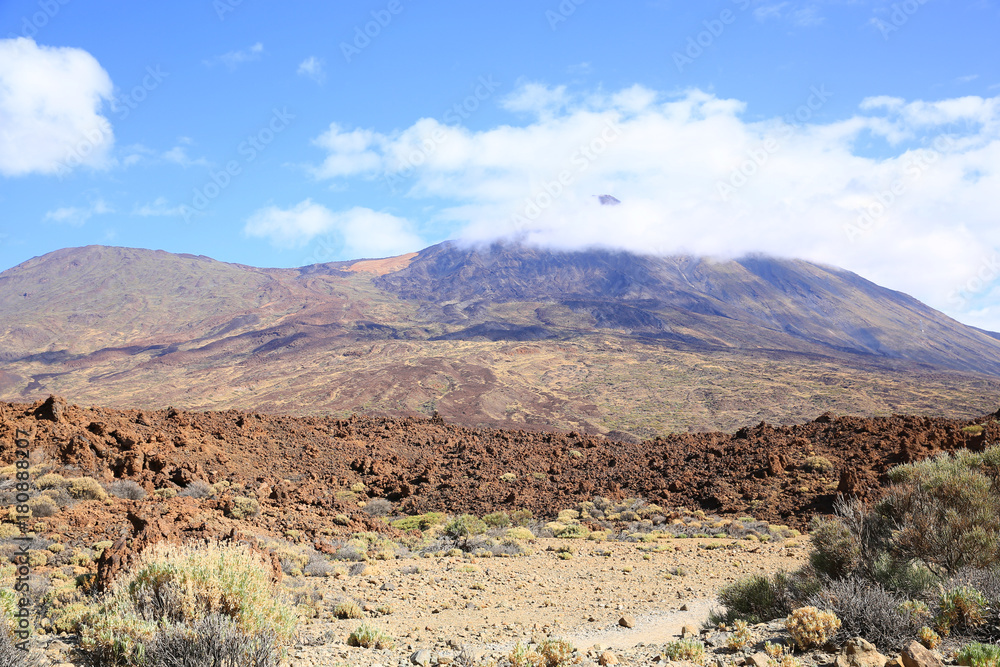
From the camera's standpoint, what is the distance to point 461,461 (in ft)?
70.8

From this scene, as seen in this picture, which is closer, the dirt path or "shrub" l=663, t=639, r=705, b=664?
"shrub" l=663, t=639, r=705, b=664

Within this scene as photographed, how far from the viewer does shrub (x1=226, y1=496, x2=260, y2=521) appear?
40.8 feet

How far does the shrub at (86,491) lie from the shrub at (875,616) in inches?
521

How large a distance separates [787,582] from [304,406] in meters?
59.4

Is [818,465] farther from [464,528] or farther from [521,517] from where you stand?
[464,528]

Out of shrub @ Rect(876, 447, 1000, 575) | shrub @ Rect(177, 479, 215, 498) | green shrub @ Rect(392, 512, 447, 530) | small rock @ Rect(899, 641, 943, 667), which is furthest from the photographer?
green shrub @ Rect(392, 512, 447, 530)

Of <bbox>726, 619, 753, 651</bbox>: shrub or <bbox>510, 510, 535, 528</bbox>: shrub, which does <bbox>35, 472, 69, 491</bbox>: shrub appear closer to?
<bbox>510, 510, 535, 528</bbox>: shrub

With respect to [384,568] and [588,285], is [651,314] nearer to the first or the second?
[588,285]

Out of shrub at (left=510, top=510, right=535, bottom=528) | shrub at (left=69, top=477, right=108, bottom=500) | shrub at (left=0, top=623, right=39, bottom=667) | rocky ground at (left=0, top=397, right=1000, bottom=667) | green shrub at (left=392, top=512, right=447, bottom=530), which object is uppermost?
shrub at (left=0, top=623, right=39, bottom=667)

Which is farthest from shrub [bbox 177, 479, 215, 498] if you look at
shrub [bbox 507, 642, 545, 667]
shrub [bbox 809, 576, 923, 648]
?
shrub [bbox 809, 576, 923, 648]

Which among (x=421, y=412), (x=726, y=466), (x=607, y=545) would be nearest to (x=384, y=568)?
(x=607, y=545)

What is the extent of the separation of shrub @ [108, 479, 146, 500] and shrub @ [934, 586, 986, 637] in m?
14.2

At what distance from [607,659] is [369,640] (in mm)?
2520

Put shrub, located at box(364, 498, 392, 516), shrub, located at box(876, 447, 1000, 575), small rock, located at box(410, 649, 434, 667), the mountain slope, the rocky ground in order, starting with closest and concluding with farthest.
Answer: small rock, located at box(410, 649, 434, 667) < shrub, located at box(876, 447, 1000, 575) < the rocky ground < shrub, located at box(364, 498, 392, 516) < the mountain slope
